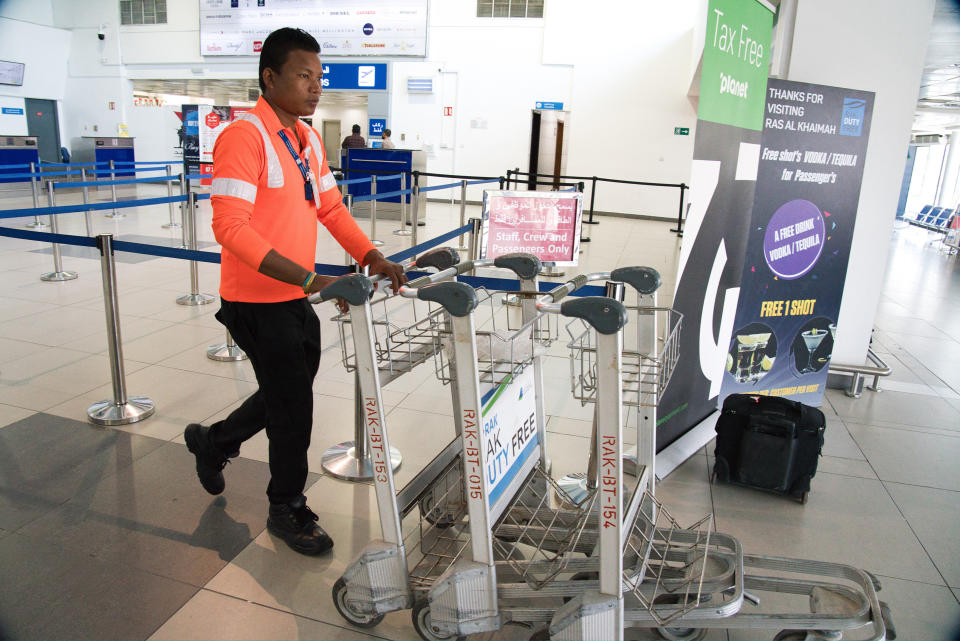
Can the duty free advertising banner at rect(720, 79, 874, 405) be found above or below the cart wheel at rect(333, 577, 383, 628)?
above

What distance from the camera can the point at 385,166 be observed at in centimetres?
1223

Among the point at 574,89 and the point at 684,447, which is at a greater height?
the point at 574,89

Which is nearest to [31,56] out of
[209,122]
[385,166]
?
[209,122]

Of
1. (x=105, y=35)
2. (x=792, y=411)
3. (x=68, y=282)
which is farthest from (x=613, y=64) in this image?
(x=105, y=35)

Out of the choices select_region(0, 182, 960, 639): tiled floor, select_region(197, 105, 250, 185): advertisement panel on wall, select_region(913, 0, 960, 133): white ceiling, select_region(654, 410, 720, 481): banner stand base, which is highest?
select_region(913, 0, 960, 133): white ceiling

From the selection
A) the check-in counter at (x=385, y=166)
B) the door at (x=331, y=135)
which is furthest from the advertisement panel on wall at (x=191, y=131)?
the check-in counter at (x=385, y=166)

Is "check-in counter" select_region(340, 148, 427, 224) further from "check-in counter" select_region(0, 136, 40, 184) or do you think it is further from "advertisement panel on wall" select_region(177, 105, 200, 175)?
"advertisement panel on wall" select_region(177, 105, 200, 175)

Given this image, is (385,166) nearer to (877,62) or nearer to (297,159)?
(877,62)

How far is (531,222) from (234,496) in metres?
4.13

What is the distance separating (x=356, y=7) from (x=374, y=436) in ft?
56.8

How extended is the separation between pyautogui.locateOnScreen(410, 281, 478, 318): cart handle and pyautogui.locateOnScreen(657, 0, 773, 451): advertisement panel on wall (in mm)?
1517

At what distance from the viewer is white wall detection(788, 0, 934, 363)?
3855 millimetres

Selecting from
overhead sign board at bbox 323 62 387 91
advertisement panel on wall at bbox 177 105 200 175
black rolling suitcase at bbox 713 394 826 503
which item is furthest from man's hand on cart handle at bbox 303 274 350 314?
advertisement panel on wall at bbox 177 105 200 175

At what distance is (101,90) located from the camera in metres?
20.7
